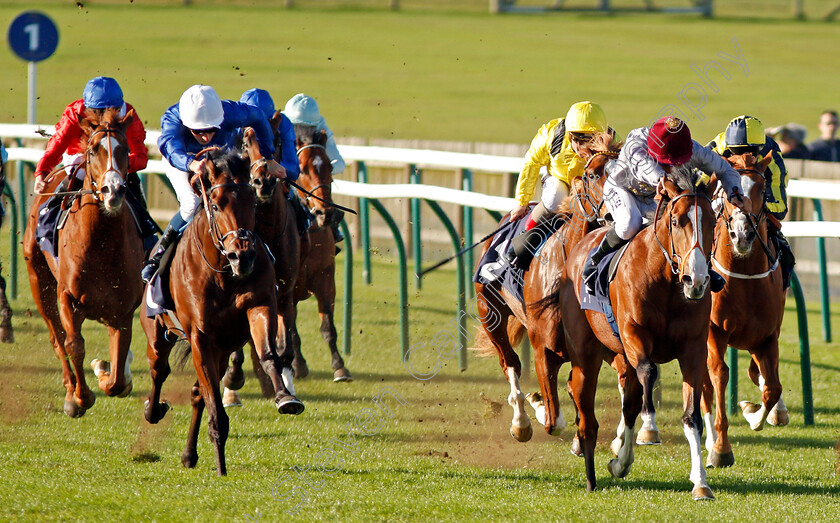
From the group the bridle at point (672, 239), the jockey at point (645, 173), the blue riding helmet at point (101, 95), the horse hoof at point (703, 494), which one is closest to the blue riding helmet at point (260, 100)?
the blue riding helmet at point (101, 95)

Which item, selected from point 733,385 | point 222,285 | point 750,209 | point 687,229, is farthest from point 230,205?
point 733,385

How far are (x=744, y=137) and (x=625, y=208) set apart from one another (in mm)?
1225

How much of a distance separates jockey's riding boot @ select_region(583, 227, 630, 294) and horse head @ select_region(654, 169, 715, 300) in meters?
0.46

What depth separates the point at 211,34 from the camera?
32.0m

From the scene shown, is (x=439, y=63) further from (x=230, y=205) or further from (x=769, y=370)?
(x=230, y=205)

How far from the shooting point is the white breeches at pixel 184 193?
6.23 m

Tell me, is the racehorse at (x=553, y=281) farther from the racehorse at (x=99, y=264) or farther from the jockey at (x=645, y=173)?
the racehorse at (x=99, y=264)

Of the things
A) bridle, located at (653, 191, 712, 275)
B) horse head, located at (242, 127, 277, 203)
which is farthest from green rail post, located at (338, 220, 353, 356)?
bridle, located at (653, 191, 712, 275)

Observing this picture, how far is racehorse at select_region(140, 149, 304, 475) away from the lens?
542cm

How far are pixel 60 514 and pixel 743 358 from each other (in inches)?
233

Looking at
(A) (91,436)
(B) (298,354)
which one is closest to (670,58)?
(B) (298,354)

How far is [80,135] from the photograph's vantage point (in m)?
7.38

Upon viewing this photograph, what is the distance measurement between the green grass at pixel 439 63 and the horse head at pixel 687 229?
57.9 feet

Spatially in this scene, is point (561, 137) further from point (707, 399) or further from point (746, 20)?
point (746, 20)
